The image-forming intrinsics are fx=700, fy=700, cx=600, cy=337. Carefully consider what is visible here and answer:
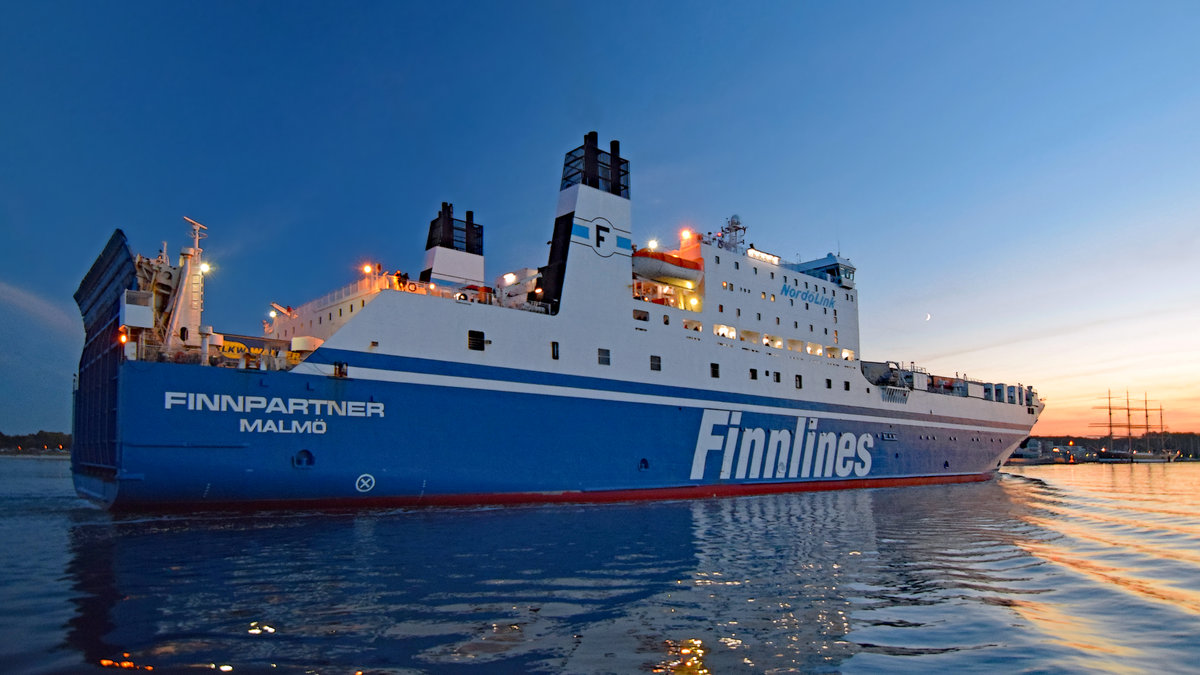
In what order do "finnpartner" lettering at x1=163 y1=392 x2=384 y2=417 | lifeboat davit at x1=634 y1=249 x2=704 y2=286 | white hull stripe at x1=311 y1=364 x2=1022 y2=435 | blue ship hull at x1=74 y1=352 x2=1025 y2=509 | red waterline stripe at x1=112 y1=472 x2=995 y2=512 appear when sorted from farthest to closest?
1. lifeboat davit at x1=634 y1=249 x2=704 y2=286
2. white hull stripe at x1=311 y1=364 x2=1022 y2=435
3. red waterline stripe at x1=112 y1=472 x2=995 y2=512
4. "finnpartner" lettering at x1=163 y1=392 x2=384 y2=417
5. blue ship hull at x1=74 y1=352 x2=1025 y2=509

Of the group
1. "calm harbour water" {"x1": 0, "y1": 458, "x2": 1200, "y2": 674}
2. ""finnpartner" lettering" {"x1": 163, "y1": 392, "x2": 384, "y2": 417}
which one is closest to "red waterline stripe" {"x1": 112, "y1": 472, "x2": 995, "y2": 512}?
"calm harbour water" {"x1": 0, "y1": 458, "x2": 1200, "y2": 674}

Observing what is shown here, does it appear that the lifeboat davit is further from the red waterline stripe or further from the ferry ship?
the red waterline stripe

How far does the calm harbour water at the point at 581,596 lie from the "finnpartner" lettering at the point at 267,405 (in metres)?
2.17

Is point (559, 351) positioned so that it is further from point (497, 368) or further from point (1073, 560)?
point (1073, 560)

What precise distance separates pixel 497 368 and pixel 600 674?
43.3 ft

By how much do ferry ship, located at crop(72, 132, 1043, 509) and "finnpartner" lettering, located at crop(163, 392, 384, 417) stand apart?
0.11ft

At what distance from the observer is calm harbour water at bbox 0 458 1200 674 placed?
547cm

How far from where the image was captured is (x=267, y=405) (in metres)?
14.5

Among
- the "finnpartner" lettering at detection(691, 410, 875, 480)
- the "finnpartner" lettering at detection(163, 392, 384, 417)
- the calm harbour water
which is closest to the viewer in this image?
the calm harbour water

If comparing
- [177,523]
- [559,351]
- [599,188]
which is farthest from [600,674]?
[599,188]

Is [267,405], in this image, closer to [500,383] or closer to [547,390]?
[500,383]

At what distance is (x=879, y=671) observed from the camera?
5180 mm

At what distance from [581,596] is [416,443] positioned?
9559 mm

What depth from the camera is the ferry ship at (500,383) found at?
1418 cm
